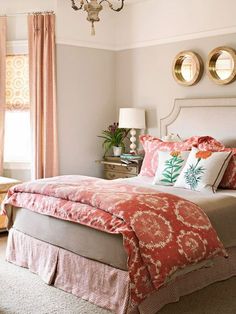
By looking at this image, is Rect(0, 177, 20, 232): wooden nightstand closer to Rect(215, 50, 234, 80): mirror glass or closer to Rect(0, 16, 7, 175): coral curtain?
Rect(0, 16, 7, 175): coral curtain

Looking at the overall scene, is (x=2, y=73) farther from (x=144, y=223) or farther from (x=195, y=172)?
(x=144, y=223)

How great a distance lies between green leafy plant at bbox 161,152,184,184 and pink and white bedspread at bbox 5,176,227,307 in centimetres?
75

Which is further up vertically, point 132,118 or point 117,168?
point 132,118

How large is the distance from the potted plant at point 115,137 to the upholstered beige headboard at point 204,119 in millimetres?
666

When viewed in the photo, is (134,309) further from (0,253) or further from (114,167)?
(114,167)

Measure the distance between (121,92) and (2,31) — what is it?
1.73m

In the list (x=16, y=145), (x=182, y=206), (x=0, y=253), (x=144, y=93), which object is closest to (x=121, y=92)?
(x=144, y=93)

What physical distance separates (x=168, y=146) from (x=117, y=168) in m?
1.20

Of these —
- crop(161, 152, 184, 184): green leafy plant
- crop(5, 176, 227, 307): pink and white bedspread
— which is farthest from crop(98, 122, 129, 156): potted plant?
crop(5, 176, 227, 307): pink and white bedspread

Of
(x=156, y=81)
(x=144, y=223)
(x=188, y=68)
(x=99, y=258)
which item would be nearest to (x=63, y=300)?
(x=99, y=258)

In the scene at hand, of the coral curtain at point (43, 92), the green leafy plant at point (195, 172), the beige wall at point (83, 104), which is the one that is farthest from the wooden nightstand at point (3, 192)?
the green leafy plant at point (195, 172)

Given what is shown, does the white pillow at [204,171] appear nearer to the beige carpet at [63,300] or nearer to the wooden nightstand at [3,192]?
the beige carpet at [63,300]

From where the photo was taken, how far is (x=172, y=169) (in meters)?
4.39

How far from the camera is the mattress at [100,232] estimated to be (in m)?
3.16
